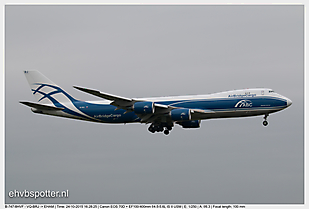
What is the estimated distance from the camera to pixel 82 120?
52.9 meters

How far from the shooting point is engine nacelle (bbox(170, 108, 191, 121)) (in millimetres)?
46438

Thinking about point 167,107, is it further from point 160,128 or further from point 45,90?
point 45,90

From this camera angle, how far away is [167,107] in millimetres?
47469

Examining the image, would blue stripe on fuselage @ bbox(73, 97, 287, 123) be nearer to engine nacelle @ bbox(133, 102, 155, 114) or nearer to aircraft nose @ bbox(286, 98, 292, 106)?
aircraft nose @ bbox(286, 98, 292, 106)

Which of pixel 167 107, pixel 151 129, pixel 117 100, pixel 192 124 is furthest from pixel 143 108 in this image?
pixel 192 124

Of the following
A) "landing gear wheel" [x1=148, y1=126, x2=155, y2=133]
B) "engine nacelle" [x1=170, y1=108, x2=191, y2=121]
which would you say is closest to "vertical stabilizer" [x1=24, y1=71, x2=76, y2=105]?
"landing gear wheel" [x1=148, y1=126, x2=155, y2=133]

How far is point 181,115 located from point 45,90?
19867mm

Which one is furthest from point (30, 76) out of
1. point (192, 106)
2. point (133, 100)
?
point (192, 106)

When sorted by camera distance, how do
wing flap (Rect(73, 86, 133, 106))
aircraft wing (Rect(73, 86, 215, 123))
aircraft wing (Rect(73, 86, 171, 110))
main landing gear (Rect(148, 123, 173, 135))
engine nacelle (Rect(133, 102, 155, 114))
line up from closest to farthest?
1. wing flap (Rect(73, 86, 133, 106))
2. aircraft wing (Rect(73, 86, 171, 110))
3. aircraft wing (Rect(73, 86, 215, 123))
4. engine nacelle (Rect(133, 102, 155, 114))
5. main landing gear (Rect(148, 123, 173, 135))

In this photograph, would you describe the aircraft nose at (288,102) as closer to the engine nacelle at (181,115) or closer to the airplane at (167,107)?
the airplane at (167,107)

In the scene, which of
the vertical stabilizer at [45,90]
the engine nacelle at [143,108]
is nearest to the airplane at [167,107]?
the engine nacelle at [143,108]

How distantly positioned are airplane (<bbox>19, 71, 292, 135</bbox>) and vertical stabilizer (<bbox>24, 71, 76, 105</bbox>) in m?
0.45

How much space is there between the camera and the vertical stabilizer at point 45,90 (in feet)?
175

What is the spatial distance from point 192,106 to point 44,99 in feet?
67.5
